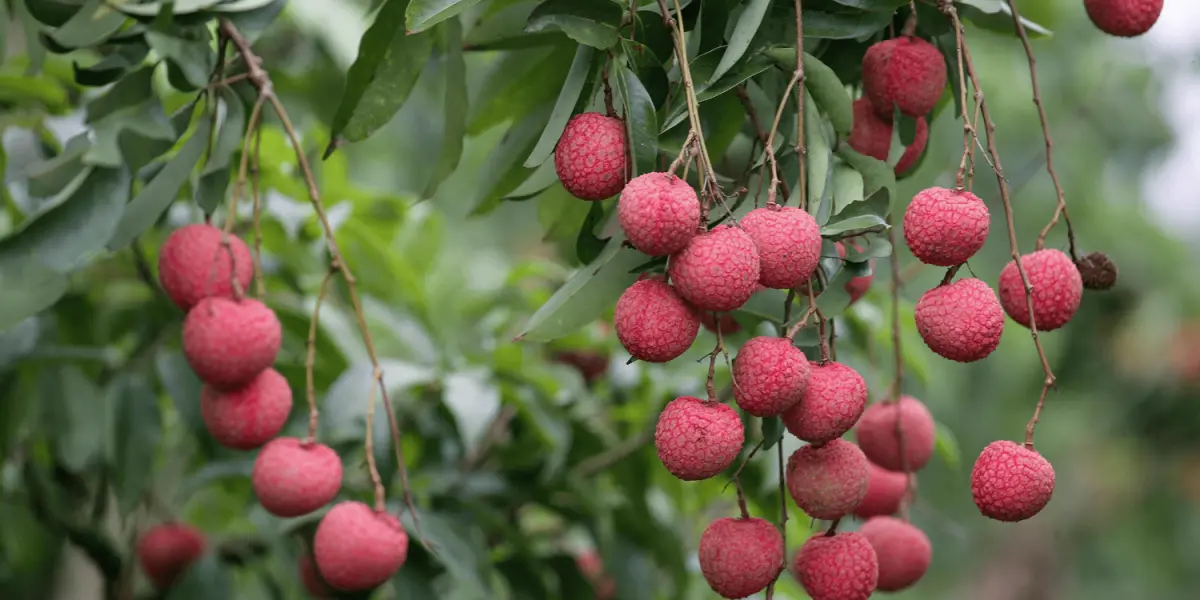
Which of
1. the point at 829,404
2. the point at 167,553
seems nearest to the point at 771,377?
the point at 829,404

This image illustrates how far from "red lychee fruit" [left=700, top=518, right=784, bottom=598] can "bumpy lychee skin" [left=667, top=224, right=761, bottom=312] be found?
160 mm

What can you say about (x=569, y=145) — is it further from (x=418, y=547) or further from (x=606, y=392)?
(x=606, y=392)

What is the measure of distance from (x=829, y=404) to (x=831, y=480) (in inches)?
2.4

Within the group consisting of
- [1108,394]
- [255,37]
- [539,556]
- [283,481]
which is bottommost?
[1108,394]

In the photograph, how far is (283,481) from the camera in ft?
2.72

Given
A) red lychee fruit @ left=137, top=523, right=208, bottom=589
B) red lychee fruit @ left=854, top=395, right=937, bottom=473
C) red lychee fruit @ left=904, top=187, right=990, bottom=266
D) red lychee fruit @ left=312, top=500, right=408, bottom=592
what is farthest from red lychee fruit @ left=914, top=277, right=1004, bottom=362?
red lychee fruit @ left=137, top=523, right=208, bottom=589

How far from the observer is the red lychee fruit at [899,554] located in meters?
0.87

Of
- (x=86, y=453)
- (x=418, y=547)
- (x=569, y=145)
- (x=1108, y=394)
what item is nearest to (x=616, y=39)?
(x=569, y=145)

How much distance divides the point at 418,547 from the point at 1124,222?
9.21 ft

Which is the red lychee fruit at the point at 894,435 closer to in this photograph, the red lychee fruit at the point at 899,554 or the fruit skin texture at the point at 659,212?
the red lychee fruit at the point at 899,554

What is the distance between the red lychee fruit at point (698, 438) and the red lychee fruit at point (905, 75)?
24cm

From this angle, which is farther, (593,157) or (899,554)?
(899,554)

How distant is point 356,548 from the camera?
832 millimetres

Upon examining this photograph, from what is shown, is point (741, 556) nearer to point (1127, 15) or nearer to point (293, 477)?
point (293, 477)
